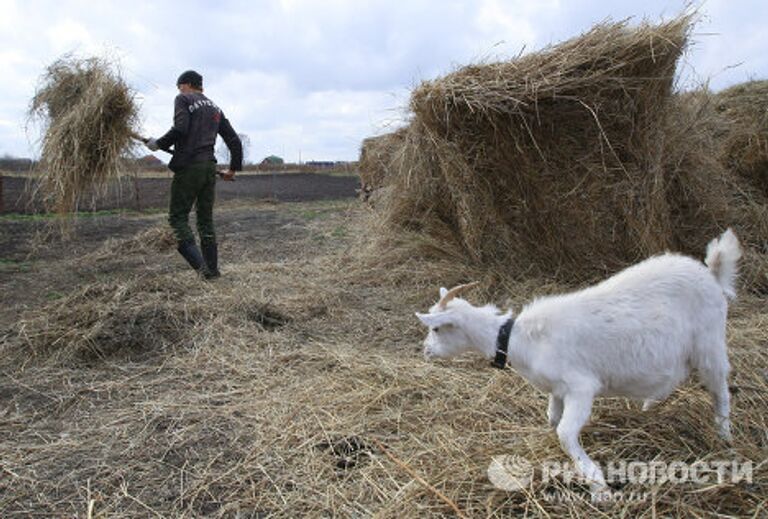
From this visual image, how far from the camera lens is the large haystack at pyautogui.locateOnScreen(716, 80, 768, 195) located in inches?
327

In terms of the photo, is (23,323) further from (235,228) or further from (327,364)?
(235,228)

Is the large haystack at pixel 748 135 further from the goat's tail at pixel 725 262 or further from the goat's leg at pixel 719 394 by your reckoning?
the goat's leg at pixel 719 394

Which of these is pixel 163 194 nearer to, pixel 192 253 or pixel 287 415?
pixel 192 253

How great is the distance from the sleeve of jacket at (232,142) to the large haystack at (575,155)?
7.47 feet

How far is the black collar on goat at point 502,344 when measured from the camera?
3.14 metres

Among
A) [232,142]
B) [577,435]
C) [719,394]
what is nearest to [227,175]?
[232,142]

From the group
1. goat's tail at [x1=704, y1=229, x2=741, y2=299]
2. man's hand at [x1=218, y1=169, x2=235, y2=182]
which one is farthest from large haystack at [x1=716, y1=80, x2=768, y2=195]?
man's hand at [x1=218, y1=169, x2=235, y2=182]

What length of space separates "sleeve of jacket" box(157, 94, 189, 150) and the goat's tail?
18.9 ft

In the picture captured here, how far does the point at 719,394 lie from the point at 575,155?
3.75 m

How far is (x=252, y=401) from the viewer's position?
417 centimetres

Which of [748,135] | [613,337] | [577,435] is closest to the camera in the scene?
[577,435]

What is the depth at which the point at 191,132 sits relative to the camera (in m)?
7.07

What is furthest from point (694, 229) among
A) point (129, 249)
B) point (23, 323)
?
point (129, 249)

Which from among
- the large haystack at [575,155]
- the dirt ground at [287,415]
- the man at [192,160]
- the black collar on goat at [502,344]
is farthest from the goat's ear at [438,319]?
the man at [192,160]
